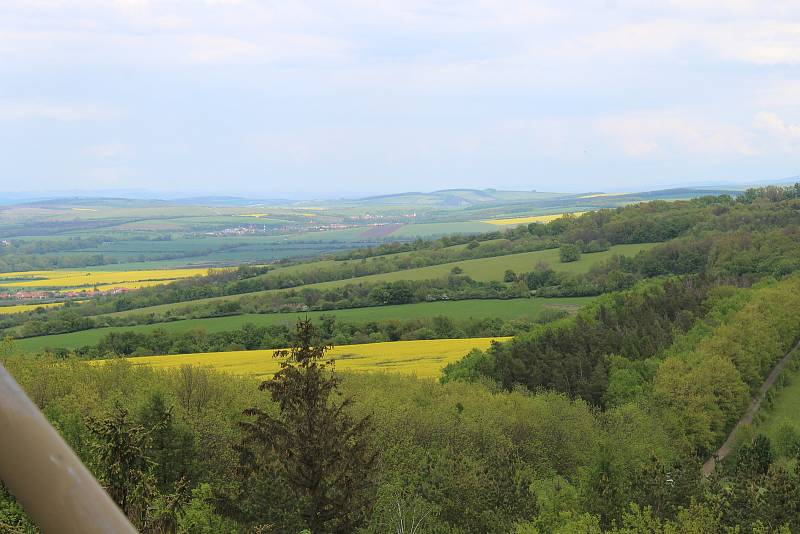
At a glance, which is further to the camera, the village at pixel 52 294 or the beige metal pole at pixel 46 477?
the village at pixel 52 294

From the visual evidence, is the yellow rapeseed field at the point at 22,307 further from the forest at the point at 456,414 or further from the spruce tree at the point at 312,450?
the spruce tree at the point at 312,450

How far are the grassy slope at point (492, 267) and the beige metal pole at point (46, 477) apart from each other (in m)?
98.4

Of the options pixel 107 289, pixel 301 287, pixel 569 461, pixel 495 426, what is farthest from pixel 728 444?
pixel 107 289

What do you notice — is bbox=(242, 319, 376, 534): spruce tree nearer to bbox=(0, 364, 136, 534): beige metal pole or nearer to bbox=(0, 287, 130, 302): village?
bbox=(0, 364, 136, 534): beige metal pole

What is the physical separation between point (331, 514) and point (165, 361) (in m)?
44.2

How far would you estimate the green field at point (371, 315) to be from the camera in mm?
77812

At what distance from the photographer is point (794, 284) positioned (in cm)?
8675

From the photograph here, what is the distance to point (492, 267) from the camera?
11750 cm

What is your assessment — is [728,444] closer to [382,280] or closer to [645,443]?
[645,443]

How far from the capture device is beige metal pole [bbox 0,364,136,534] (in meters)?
1.78

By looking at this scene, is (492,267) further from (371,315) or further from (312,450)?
(312,450)

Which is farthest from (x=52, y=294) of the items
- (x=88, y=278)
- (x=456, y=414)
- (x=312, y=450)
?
(x=312, y=450)

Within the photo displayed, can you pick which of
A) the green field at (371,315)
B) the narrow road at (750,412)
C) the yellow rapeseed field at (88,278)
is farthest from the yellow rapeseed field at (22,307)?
the narrow road at (750,412)

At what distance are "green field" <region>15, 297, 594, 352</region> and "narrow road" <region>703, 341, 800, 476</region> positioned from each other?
996 inches
